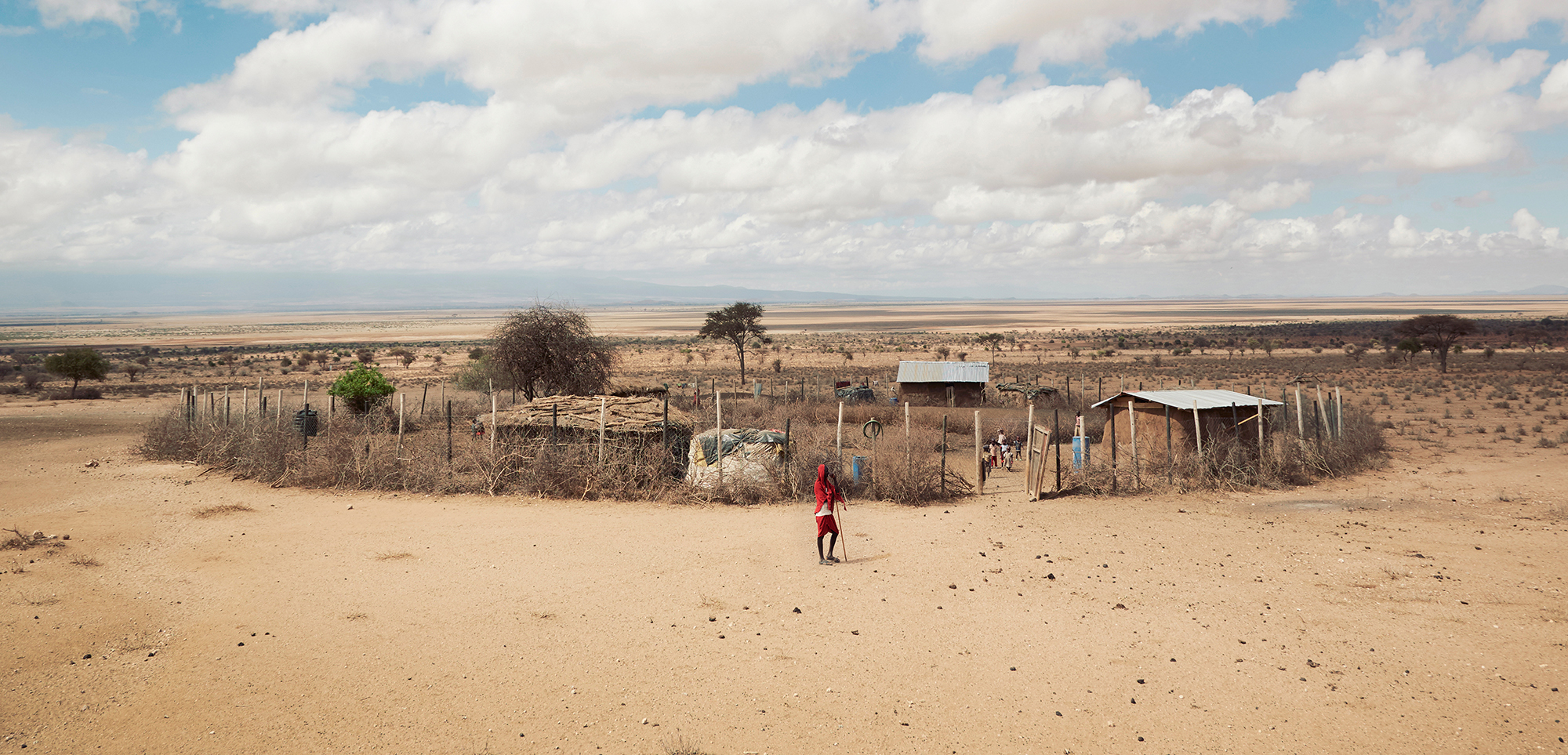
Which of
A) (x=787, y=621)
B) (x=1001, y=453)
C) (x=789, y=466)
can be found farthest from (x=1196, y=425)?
(x=787, y=621)

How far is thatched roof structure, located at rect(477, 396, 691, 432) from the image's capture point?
18.2m

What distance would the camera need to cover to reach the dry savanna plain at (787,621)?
7.13m

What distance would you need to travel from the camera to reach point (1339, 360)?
5891cm

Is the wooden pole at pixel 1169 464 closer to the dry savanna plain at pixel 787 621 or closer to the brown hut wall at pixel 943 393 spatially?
the dry savanna plain at pixel 787 621

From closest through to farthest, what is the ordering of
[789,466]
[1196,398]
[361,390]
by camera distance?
1. [789,466]
2. [1196,398]
3. [361,390]

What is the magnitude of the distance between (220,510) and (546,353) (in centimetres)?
1263

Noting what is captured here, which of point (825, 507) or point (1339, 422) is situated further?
point (1339, 422)

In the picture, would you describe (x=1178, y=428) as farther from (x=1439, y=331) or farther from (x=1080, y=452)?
(x=1439, y=331)

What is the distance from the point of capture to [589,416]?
18.7m

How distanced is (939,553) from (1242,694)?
16.6 feet

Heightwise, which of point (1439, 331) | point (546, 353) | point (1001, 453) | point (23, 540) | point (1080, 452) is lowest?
point (1001, 453)

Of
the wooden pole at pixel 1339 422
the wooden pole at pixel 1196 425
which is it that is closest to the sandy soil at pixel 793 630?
the wooden pole at pixel 1196 425

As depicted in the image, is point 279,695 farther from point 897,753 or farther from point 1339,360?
point 1339,360

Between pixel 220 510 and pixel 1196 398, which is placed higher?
pixel 1196 398
